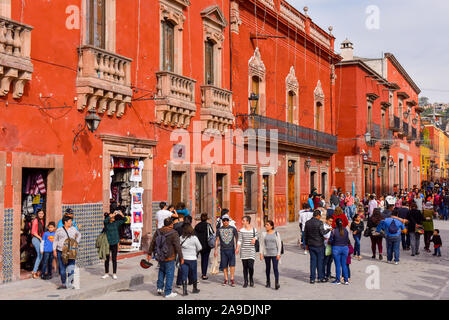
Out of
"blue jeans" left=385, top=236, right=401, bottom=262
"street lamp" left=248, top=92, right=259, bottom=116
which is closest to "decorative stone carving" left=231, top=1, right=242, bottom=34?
"street lamp" left=248, top=92, right=259, bottom=116

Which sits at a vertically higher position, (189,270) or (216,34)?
(216,34)

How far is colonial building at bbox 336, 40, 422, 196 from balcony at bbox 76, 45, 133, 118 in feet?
69.4

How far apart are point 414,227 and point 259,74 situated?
10015mm

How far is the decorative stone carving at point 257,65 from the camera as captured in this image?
859 inches

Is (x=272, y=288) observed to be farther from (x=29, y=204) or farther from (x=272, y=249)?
(x=29, y=204)

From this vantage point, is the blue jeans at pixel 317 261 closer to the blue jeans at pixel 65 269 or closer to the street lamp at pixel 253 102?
the blue jeans at pixel 65 269

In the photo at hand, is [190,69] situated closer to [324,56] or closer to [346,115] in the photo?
[324,56]

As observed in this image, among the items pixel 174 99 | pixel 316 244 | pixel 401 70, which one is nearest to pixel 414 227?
pixel 316 244

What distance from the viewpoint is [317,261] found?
11.3 metres

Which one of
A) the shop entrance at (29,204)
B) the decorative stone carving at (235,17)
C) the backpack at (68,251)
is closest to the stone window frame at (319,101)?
the decorative stone carving at (235,17)

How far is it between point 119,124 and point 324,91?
19036 mm

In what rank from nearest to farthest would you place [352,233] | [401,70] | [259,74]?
1. [352,233]
2. [259,74]
3. [401,70]

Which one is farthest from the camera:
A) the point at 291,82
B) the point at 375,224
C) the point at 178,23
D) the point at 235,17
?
the point at 291,82

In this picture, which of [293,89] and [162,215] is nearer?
[162,215]
